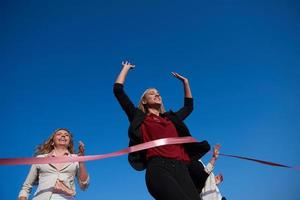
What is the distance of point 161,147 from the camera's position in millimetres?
4746

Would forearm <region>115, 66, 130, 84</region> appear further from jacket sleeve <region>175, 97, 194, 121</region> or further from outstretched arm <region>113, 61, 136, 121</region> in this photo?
A: jacket sleeve <region>175, 97, 194, 121</region>

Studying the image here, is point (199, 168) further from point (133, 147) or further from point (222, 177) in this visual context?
point (222, 177)

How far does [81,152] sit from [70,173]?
434 millimetres

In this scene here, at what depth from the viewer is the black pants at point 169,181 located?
403cm

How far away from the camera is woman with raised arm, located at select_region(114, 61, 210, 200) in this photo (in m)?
4.21

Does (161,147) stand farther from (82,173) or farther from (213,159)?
(213,159)

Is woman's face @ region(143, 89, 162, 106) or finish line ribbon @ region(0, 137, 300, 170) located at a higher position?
Answer: woman's face @ region(143, 89, 162, 106)

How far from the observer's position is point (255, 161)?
269 inches

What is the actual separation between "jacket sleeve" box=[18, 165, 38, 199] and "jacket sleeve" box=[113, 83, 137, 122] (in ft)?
6.10

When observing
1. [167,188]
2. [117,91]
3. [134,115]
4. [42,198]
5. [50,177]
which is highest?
[117,91]

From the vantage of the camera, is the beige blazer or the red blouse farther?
the beige blazer

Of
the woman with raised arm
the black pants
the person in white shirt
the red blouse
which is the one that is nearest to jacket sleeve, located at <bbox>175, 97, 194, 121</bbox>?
the woman with raised arm

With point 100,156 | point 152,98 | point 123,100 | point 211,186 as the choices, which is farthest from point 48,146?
point 211,186

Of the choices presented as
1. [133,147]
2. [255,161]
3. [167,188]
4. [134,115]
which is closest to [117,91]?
[134,115]
